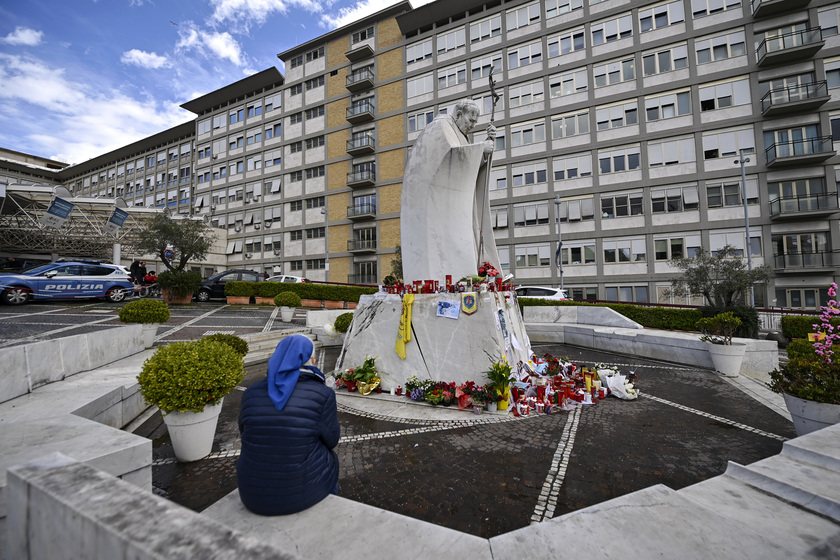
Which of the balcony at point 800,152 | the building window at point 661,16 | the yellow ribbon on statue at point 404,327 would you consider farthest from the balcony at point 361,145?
the yellow ribbon on statue at point 404,327

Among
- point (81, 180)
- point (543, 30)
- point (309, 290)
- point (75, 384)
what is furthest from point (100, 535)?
point (81, 180)

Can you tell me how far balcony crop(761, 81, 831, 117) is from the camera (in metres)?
21.0

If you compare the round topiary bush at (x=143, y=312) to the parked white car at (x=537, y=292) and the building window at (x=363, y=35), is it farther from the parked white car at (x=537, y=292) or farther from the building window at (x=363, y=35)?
the building window at (x=363, y=35)

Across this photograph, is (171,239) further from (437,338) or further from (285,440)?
(285,440)

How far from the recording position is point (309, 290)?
72.3ft

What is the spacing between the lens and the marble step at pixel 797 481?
229cm

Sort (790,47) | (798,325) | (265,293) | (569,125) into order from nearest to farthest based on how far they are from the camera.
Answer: (798,325), (265,293), (790,47), (569,125)

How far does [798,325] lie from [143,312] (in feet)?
67.5

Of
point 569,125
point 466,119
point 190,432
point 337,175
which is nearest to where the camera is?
point 190,432

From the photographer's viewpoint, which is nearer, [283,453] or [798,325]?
[283,453]

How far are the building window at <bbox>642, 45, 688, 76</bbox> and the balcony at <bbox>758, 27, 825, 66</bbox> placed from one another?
3902 mm

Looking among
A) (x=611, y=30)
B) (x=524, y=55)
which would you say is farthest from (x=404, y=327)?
(x=611, y=30)

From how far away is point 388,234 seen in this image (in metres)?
33.2

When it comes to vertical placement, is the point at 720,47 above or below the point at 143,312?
above
